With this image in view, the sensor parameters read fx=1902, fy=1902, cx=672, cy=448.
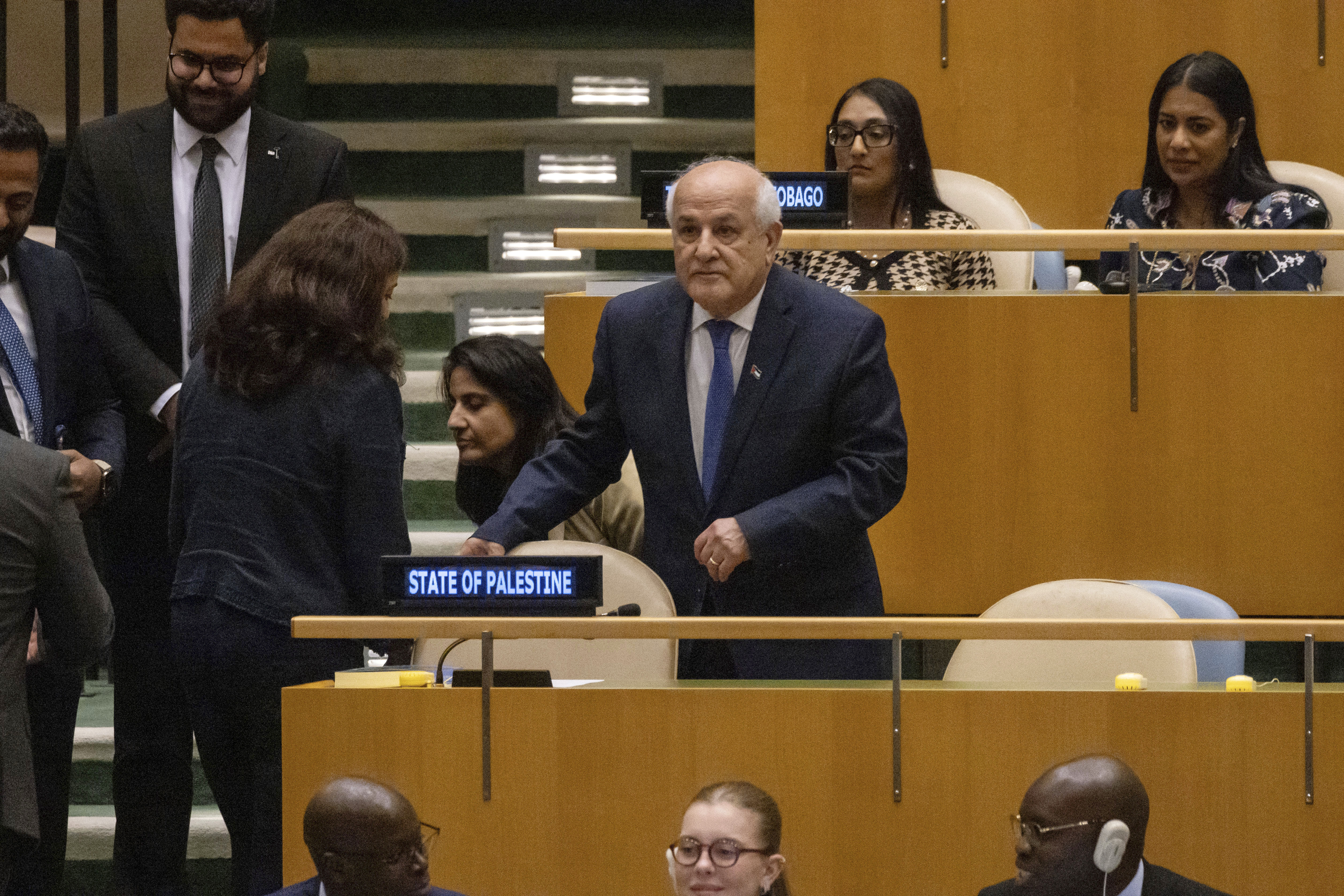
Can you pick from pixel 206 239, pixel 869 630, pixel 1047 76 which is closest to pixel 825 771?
pixel 869 630

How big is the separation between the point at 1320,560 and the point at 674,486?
1.51 m

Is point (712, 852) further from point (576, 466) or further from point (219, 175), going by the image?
point (219, 175)

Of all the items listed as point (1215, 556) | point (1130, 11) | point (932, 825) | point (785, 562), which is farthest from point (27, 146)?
point (1130, 11)

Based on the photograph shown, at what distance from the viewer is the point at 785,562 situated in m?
2.89

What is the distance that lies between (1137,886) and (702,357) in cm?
115

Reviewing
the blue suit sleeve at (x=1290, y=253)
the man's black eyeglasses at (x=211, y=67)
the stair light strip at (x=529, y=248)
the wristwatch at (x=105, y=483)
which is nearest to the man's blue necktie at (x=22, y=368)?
the wristwatch at (x=105, y=483)

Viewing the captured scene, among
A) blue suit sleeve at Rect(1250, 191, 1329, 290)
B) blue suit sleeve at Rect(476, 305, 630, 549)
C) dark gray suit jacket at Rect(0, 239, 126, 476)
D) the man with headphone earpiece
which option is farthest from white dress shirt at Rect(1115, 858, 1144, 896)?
blue suit sleeve at Rect(1250, 191, 1329, 290)

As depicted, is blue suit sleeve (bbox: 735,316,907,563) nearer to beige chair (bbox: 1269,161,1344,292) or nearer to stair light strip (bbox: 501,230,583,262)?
beige chair (bbox: 1269,161,1344,292)

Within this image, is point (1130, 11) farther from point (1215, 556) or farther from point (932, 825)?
point (932, 825)

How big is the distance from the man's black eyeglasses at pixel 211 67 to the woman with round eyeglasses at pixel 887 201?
1222 millimetres

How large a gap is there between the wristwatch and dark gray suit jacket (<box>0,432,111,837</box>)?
0.32 meters

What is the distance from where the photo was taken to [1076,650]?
3004 mm

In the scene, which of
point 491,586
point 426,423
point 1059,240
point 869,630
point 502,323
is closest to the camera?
point 869,630

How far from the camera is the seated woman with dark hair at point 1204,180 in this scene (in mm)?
4070
